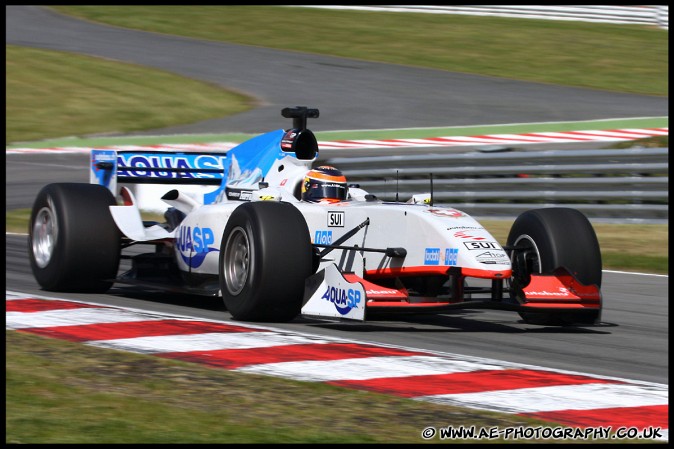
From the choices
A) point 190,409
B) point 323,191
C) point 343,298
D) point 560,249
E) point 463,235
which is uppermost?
point 323,191

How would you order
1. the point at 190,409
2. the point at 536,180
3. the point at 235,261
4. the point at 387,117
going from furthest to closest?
the point at 387,117
the point at 536,180
the point at 235,261
the point at 190,409

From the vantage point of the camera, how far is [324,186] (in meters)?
9.28

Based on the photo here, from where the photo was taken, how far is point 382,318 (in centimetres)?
916

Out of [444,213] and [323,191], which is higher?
[323,191]

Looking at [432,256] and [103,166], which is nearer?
[432,256]

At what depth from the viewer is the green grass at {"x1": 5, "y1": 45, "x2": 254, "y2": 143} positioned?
947 inches

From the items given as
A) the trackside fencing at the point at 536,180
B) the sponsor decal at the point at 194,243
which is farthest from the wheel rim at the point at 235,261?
the trackside fencing at the point at 536,180

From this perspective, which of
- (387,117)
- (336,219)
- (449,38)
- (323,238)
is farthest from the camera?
(449,38)

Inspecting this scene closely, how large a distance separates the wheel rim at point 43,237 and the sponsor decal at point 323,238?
2429mm

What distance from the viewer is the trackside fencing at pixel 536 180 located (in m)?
14.5

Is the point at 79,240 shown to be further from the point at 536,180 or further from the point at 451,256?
the point at 536,180

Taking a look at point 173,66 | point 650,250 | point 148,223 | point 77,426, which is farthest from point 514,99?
point 77,426

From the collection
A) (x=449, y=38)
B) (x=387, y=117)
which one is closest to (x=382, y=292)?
(x=387, y=117)

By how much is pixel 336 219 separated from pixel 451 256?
112 cm
